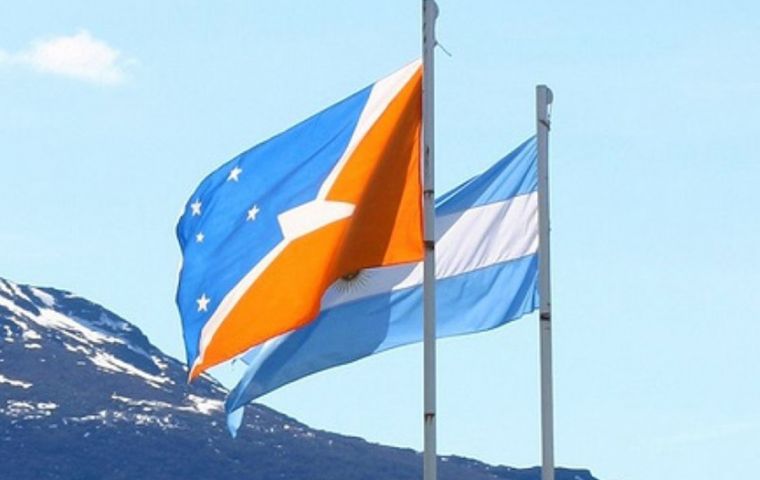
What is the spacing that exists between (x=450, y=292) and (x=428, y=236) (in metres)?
2.14

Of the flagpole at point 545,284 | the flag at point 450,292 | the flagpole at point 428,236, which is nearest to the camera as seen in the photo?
the flagpole at point 428,236

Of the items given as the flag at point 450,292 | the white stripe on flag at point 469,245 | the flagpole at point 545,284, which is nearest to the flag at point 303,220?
the white stripe on flag at point 469,245

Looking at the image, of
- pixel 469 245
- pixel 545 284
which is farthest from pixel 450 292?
pixel 545 284

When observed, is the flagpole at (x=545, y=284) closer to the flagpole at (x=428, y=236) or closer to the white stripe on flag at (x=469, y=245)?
the white stripe on flag at (x=469, y=245)

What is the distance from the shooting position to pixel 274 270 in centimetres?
2878

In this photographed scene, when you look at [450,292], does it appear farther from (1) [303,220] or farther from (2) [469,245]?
(1) [303,220]

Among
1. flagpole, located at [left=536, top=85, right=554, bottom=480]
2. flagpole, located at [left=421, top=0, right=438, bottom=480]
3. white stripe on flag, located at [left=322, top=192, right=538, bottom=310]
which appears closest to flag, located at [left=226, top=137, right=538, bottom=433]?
white stripe on flag, located at [left=322, top=192, right=538, bottom=310]

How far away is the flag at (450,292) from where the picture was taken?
2909 centimetres

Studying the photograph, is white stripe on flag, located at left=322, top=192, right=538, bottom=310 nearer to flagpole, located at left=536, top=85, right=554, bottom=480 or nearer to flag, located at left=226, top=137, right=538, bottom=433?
flag, located at left=226, top=137, right=538, bottom=433

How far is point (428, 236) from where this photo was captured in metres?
27.6

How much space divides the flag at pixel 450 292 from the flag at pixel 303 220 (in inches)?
26.7

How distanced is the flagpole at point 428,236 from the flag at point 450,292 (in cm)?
155

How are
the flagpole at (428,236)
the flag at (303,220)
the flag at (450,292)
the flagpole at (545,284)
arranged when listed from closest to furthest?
the flagpole at (428,236) < the flagpole at (545,284) < the flag at (303,220) < the flag at (450,292)

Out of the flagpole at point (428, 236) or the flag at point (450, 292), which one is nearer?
the flagpole at point (428, 236)
